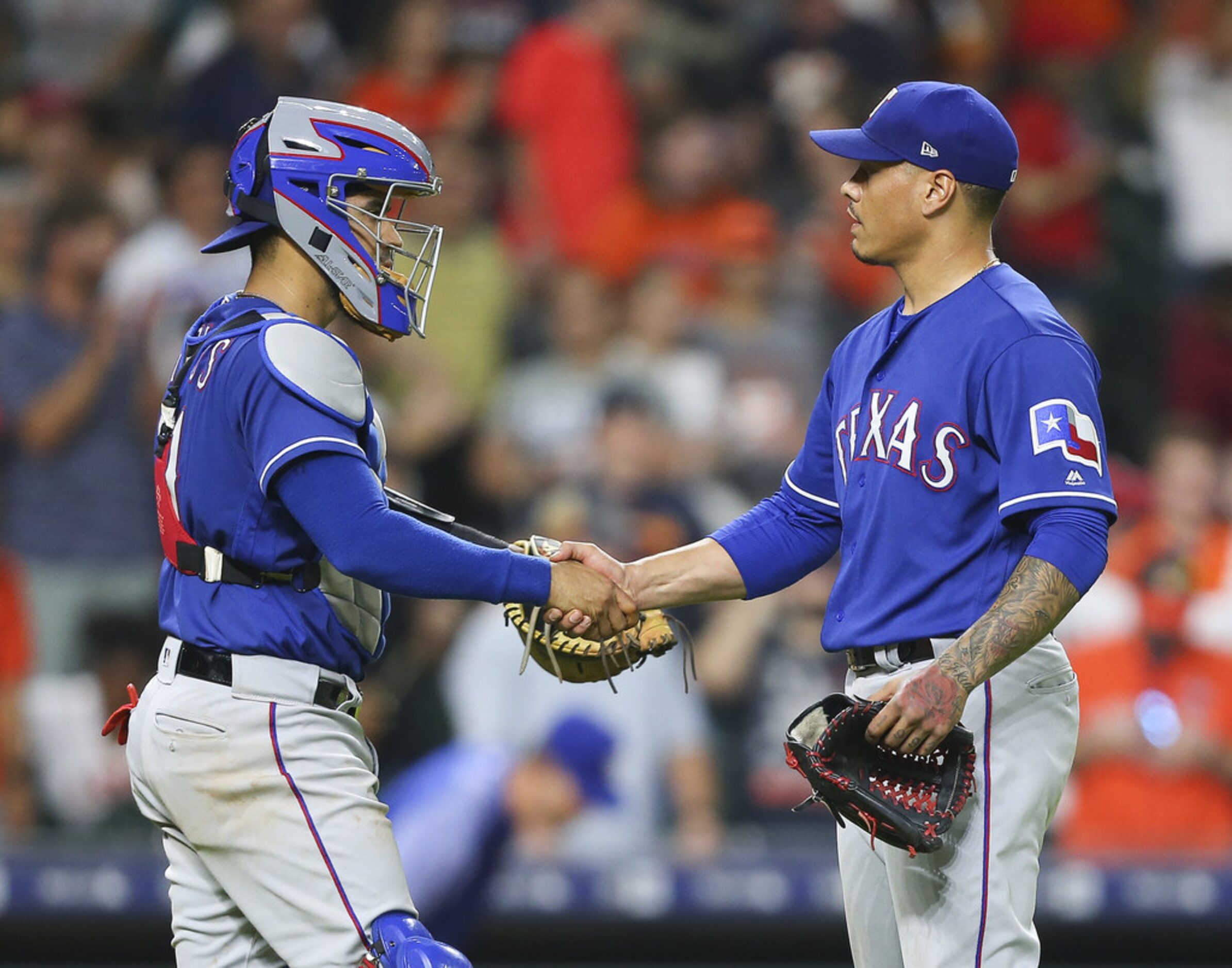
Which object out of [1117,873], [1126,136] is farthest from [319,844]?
[1126,136]

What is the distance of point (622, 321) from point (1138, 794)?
300 cm

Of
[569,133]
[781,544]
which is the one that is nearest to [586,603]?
[781,544]

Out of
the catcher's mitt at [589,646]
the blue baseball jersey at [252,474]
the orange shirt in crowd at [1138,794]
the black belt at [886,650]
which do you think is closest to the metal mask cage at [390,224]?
the blue baseball jersey at [252,474]

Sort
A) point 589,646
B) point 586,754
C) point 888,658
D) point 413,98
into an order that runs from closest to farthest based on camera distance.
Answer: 1. point 888,658
2. point 589,646
3. point 586,754
4. point 413,98

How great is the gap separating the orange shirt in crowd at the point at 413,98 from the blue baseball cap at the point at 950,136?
4921 mm

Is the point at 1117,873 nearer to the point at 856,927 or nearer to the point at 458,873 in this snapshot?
the point at 458,873

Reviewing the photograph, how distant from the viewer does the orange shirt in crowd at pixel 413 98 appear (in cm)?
813

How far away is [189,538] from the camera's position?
327 centimetres

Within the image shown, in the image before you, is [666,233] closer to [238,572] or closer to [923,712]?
[238,572]

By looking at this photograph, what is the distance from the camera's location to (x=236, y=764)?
125 inches

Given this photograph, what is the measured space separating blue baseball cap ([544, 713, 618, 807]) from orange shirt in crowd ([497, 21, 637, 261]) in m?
2.66

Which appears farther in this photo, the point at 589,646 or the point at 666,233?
the point at 666,233

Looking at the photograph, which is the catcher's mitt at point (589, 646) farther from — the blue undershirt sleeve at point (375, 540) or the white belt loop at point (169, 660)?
the white belt loop at point (169, 660)

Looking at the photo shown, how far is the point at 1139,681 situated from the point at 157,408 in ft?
13.8
